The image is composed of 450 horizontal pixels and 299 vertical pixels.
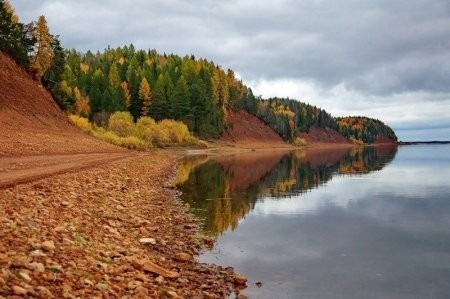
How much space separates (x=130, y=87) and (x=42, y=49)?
179 feet

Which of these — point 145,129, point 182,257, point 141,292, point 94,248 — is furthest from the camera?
point 145,129

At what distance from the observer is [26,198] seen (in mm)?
13680

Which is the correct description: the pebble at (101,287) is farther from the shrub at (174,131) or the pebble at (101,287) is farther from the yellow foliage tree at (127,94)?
the yellow foliage tree at (127,94)

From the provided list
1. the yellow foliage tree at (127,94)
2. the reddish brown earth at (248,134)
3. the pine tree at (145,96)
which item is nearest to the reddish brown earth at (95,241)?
the yellow foliage tree at (127,94)

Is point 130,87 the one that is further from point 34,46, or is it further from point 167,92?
point 34,46

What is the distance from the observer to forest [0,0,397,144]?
63.3 metres

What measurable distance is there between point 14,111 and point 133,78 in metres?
74.4

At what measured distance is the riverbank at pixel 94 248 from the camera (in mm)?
7965

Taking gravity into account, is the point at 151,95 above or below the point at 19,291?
above

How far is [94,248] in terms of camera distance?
10938 millimetres

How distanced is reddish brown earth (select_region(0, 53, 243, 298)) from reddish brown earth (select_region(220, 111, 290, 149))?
106016 millimetres

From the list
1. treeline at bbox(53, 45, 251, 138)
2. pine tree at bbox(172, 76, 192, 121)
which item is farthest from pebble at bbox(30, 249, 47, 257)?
pine tree at bbox(172, 76, 192, 121)

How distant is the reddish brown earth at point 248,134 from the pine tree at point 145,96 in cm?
2504

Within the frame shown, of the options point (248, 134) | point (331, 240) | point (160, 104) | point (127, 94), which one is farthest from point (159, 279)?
point (248, 134)
